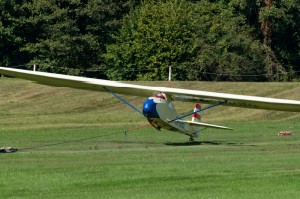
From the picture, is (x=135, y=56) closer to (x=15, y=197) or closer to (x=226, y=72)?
(x=226, y=72)

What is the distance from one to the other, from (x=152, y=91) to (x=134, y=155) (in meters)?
6.04

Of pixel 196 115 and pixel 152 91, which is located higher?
pixel 152 91

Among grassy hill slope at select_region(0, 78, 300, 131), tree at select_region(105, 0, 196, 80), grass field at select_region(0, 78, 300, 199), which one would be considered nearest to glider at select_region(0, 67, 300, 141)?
grass field at select_region(0, 78, 300, 199)

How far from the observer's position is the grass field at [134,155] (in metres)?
16.5

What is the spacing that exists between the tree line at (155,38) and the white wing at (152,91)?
26.2m

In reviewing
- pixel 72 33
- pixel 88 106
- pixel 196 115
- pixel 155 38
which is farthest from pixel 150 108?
pixel 72 33

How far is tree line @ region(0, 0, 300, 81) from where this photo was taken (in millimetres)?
58750

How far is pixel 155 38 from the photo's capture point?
194ft

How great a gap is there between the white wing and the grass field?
1104 mm

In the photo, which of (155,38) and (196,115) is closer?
(196,115)

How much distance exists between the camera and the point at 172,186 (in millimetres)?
16734

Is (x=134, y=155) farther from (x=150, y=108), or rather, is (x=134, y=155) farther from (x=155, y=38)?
(x=155, y=38)

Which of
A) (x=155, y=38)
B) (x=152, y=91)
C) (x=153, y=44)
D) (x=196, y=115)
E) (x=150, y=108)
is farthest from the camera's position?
(x=155, y=38)

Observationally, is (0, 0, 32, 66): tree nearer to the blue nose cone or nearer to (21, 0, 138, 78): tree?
(21, 0, 138, 78): tree
